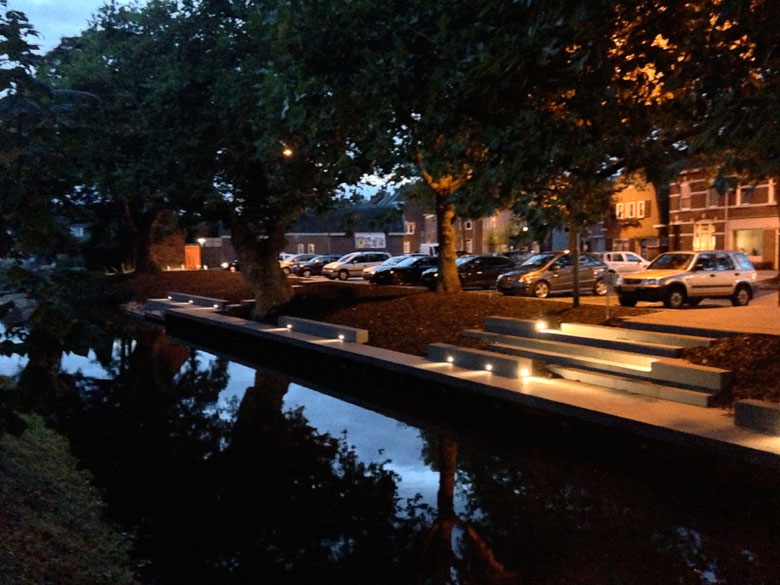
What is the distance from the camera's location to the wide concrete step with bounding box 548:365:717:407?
10898 mm

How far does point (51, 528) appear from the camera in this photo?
6.53 m

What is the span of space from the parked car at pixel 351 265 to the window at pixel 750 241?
20.2 metres

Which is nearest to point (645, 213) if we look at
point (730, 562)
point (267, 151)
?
point (267, 151)

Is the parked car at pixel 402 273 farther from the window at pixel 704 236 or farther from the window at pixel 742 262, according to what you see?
the window at pixel 704 236

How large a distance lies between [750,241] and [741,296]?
2409cm

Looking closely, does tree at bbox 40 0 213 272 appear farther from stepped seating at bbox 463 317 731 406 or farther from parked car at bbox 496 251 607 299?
parked car at bbox 496 251 607 299

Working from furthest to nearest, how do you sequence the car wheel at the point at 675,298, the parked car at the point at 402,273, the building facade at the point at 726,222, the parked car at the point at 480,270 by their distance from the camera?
1. the building facade at the point at 726,222
2. the parked car at the point at 402,273
3. the parked car at the point at 480,270
4. the car wheel at the point at 675,298

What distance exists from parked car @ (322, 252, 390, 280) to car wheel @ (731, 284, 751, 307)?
2652cm

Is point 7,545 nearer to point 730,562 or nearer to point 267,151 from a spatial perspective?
point 730,562

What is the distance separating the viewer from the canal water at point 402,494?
6.86m

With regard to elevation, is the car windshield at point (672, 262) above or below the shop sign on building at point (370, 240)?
below

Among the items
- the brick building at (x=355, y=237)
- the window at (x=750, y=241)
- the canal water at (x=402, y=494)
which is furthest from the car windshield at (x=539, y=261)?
the brick building at (x=355, y=237)

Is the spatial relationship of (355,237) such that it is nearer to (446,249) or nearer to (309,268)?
(309,268)

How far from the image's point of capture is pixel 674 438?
9516 mm
